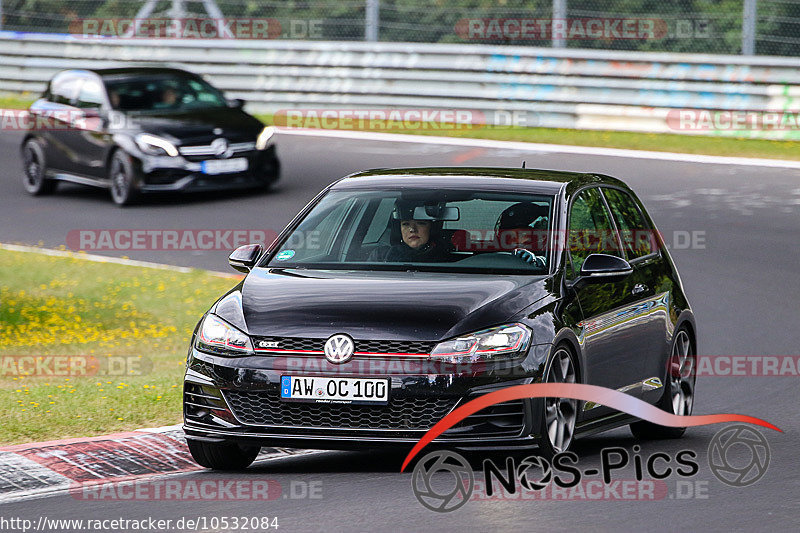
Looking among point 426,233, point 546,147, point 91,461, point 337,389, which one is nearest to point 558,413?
point 337,389

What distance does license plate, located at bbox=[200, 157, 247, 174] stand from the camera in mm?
19734

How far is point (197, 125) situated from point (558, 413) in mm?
12479

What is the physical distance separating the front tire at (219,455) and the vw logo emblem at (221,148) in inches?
459

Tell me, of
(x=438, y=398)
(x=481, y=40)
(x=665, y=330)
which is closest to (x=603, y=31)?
(x=481, y=40)

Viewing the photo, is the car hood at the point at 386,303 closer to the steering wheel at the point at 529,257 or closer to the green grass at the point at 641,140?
the steering wheel at the point at 529,257

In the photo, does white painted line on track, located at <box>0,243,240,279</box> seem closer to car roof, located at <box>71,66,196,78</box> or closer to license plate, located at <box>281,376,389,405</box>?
car roof, located at <box>71,66,196,78</box>

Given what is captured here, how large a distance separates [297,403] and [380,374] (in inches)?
17.2

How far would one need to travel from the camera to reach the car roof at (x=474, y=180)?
9.08 m

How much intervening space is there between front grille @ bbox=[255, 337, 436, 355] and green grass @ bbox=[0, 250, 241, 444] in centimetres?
205

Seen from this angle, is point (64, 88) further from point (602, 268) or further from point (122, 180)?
point (602, 268)

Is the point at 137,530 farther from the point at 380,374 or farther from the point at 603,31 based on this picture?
the point at 603,31

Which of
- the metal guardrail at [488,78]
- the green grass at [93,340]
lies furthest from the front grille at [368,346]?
the metal guardrail at [488,78]

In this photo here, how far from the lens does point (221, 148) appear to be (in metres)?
19.7

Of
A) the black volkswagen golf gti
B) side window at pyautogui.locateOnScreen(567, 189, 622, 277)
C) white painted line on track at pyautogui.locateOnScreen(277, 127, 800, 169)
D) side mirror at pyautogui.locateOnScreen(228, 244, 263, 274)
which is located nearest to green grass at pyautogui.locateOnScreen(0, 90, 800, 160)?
white painted line on track at pyautogui.locateOnScreen(277, 127, 800, 169)
